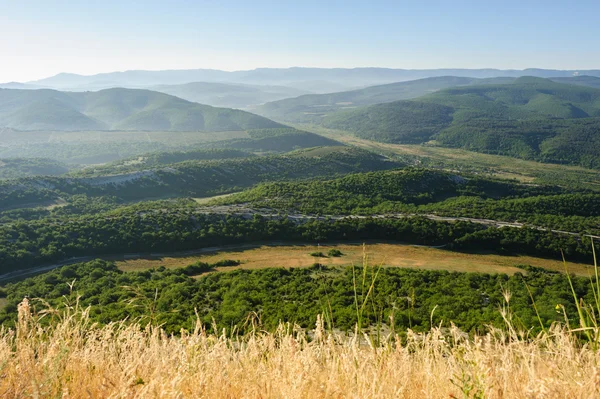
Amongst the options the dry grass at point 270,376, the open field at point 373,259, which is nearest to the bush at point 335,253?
the open field at point 373,259

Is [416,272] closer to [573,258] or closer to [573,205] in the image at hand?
[573,258]

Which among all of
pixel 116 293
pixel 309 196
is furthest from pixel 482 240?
pixel 116 293

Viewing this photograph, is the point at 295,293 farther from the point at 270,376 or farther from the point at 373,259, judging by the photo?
the point at 270,376

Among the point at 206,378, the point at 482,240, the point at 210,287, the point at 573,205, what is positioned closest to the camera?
the point at 206,378

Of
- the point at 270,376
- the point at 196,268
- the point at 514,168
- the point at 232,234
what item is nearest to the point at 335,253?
the point at 232,234

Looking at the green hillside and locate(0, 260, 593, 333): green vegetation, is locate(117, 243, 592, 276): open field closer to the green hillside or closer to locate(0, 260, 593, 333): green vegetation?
locate(0, 260, 593, 333): green vegetation

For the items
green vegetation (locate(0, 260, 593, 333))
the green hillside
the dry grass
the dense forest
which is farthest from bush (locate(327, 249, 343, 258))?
the green hillside

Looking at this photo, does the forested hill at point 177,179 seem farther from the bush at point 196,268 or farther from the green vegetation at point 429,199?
the bush at point 196,268
